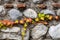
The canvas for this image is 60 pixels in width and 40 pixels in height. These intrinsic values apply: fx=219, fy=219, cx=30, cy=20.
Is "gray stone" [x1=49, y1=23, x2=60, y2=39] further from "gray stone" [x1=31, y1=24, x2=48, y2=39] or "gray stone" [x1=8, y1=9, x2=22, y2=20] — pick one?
"gray stone" [x1=8, y1=9, x2=22, y2=20]

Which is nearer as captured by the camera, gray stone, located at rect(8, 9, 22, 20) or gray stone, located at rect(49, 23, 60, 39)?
gray stone, located at rect(49, 23, 60, 39)

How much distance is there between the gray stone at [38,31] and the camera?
10.1 ft

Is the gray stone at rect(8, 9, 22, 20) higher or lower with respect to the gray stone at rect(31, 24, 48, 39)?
higher

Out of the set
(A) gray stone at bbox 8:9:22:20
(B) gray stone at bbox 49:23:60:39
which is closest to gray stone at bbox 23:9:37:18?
(A) gray stone at bbox 8:9:22:20

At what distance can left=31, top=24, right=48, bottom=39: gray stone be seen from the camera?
307 centimetres

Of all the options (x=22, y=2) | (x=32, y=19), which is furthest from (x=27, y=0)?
(x=32, y=19)

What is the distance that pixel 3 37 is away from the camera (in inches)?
122

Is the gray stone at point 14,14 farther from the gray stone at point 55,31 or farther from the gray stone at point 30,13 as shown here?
the gray stone at point 55,31

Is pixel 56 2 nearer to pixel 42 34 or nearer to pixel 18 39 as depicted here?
pixel 42 34

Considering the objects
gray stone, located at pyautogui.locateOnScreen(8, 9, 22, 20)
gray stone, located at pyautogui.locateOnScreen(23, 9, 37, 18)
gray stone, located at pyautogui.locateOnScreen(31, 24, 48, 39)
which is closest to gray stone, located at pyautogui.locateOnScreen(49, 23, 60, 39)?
gray stone, located at pyautogui.locateOnScreen(31, 24, 48, 39)

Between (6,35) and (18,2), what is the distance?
1.75 ft

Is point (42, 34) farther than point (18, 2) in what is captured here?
No

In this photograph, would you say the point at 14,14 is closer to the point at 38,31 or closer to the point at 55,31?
the point at 38,31

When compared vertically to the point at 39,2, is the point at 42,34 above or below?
below
